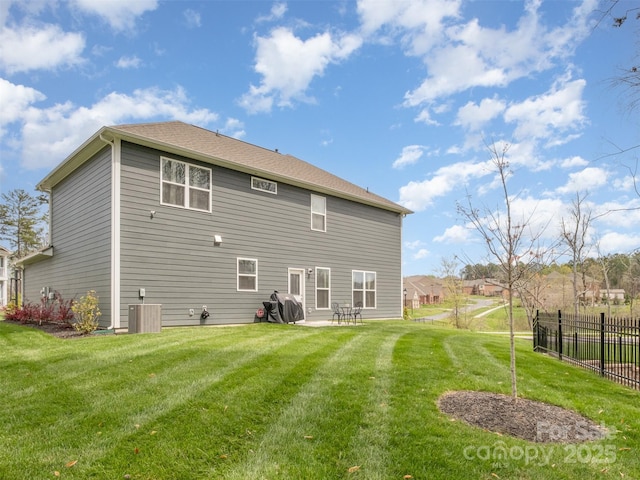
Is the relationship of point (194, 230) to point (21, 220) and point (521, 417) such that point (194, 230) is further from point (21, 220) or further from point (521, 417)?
point (21, 220)

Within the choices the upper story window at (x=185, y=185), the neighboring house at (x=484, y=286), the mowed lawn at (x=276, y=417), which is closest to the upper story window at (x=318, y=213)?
the upper story window at (x=185, y=185)

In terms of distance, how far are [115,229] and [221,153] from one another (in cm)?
390

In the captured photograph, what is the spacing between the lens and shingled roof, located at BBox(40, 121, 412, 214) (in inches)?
394

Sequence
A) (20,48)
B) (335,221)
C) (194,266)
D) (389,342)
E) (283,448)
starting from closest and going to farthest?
(283,448)
(389,342)
(194,266)
(20,48)
(335,221)

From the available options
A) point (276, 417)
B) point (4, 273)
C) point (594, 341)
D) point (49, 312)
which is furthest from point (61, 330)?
point (4, 273)

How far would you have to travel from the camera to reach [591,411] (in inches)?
166

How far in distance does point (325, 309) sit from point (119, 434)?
1131cm

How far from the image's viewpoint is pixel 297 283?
13.7 m

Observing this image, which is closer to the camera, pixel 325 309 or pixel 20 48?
pixel 20 48

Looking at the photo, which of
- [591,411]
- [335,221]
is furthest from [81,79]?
[591,411]

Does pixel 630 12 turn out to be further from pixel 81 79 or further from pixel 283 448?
pixel 81 79

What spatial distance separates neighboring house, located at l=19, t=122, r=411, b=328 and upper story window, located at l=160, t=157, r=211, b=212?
1.2 inches

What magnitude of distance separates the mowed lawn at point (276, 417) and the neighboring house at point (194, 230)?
3824 millimetres

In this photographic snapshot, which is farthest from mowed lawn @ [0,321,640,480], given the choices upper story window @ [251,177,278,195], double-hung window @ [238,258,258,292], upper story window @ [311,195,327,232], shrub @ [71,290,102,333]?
upper story window @ [311,195,327,232]
